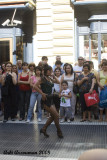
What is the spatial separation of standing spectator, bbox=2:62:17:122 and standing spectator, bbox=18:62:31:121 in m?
0.23

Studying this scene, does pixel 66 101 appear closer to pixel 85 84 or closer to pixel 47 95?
pixel 85 84

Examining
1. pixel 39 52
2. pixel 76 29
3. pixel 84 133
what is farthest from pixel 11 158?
pixel 76 29

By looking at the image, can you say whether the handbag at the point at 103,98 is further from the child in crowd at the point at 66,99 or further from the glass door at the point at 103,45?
the glass door at the point at 103,45

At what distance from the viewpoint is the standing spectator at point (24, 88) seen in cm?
920

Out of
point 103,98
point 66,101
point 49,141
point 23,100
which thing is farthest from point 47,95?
→ point 23,100

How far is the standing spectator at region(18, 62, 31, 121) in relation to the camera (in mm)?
9195

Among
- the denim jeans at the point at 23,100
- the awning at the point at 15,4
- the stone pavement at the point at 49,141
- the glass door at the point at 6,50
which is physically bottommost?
the stone pavement at the point at 49,141

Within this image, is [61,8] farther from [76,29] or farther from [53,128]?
[53,128]

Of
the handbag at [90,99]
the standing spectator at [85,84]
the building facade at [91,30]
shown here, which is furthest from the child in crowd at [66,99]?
the building facade at [91,30]

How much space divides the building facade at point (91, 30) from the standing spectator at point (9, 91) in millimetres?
4566

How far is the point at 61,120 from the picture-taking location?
8.95m

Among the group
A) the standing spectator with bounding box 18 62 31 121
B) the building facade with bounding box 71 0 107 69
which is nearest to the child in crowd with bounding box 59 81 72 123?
the standing spectator with bounding box 18 62 31 121

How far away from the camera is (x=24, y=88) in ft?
30.2

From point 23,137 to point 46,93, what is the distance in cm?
117
